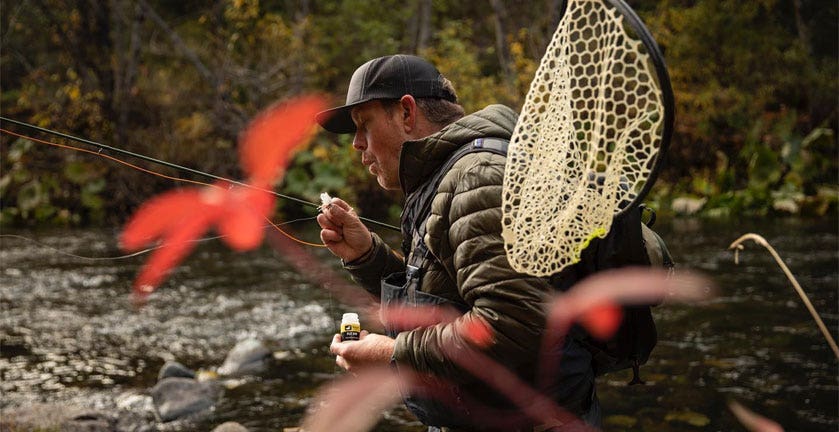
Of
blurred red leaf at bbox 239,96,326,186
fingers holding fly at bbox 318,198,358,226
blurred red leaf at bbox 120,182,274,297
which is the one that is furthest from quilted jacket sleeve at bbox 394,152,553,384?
blurred red leaf at bbox 239,96,326,186

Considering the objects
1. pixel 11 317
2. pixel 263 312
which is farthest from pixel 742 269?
pixel 11 317

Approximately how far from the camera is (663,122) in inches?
63.1

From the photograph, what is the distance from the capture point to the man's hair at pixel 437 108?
7.54ft

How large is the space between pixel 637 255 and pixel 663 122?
1.32 feet

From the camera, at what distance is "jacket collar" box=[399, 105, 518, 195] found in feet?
6.91

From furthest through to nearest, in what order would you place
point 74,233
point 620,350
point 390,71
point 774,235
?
point 74,233 → point 774,235 → point 390,71 → point 620,350

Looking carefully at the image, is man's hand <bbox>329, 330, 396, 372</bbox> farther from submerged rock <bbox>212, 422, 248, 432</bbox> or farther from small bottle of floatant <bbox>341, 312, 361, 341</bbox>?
submerged rock <bbox>212, 422, 248, 432</bbox>

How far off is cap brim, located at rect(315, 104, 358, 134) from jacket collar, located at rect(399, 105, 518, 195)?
248 mm

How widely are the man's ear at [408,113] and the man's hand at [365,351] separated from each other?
0.57 m

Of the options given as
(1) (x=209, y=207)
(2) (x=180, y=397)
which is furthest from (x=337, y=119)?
(1) (x=209, y=207)

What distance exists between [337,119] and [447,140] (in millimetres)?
470

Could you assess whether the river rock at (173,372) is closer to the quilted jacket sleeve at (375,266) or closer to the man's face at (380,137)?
the quilted jacket sleeve at (375,266)

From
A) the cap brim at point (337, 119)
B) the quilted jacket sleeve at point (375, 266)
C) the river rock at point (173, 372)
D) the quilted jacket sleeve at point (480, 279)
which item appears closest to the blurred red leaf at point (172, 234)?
the river rock at point (173, 372)

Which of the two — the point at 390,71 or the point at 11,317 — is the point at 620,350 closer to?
the point at 390,71
